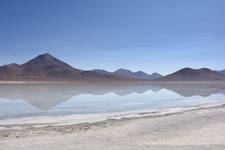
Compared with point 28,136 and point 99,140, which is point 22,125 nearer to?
point 28,136

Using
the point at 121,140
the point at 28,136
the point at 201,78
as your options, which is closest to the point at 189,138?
the point at 121,140

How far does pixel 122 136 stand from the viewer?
8133 mm

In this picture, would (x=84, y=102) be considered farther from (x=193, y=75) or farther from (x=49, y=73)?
(x=193, y=75)

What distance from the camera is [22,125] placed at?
10.2 meters

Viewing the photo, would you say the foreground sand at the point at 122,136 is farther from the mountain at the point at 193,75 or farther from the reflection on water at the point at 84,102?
the mountain at the point at 193,75

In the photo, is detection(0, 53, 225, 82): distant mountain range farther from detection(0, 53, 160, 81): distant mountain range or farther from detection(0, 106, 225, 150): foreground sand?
detection(0, 106, 225, 150): foreground sand

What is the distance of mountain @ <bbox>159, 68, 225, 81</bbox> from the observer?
140 metres

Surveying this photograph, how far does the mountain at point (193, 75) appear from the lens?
13975 centimetres

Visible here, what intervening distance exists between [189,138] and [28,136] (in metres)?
4.17

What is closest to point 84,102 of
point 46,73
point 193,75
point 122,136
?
point 122,136

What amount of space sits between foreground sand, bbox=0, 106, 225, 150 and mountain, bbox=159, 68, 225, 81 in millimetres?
130314

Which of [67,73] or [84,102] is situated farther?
[67,73]

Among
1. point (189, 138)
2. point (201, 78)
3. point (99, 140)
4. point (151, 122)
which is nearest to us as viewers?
point (99, 140)

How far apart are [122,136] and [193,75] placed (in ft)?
474
